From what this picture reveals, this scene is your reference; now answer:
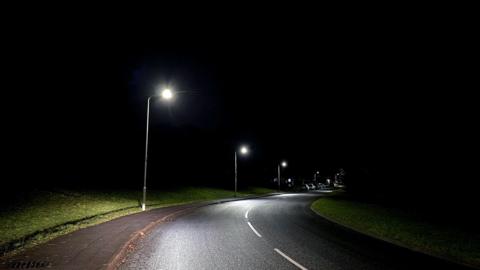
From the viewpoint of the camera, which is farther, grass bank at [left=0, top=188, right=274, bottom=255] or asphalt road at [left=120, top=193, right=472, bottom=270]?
grass bank at [left=0, top=188, right=274, bottom=255]

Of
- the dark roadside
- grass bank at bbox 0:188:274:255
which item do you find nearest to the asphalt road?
the dark roadside

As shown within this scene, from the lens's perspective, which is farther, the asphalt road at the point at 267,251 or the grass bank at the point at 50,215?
the grass bank at the point at 50,215

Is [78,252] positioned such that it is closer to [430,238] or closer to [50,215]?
[50,215]

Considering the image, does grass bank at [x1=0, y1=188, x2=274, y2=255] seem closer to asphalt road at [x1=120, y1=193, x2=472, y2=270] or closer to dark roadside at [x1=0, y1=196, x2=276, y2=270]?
dark roadside at [x1=0, y1=196, x2=276, y2=270]

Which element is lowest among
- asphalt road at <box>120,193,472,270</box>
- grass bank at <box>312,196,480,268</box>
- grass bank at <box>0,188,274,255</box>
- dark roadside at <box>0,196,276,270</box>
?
grass bank at <box>312,196,480,268</box>

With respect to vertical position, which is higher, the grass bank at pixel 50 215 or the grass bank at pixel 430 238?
the grass bank at pixel 50 215

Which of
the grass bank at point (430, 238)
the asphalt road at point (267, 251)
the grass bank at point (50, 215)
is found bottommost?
the grass bank at point (430, 238)

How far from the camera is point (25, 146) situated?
1474 inches

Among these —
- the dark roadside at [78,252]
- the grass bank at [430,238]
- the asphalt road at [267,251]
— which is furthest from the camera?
the grass bank at [430,238]

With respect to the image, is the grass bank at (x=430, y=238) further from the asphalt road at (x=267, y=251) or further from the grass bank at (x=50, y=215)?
the grass bank at (x=50, y=215)

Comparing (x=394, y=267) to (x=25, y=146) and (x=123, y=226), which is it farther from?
(x=25, y=146)

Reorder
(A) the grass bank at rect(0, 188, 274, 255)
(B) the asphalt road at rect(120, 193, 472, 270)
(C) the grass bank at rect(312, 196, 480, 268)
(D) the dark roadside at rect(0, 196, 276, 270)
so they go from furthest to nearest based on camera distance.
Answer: (A) the grass bank at rect(0, 188, 274, 255) → (C) the grass bank at rect(312, 196, 480, 268) → (B) the asphalt road at rect(120, 193, 472, 270) → (D) the dark roadside at rect(0, 196, 276, 270)

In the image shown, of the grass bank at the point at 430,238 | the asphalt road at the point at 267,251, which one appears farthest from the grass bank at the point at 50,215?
the grass bank at the point at 430,238

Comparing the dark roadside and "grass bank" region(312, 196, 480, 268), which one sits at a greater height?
the dark roadside
